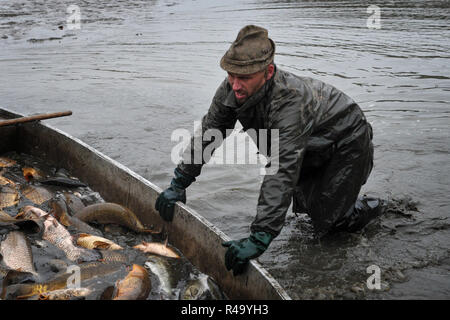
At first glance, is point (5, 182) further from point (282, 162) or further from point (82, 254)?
point (282, 162)

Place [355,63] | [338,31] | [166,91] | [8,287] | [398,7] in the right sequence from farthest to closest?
[398,7] → [338,31] → [355,63] → [166,91] → [8,287]

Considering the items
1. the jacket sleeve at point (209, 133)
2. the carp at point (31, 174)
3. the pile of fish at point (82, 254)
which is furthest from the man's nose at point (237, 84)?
the carp at point (31, 174)

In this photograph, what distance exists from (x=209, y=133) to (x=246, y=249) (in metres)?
1.29

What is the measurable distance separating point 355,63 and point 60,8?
1508cm

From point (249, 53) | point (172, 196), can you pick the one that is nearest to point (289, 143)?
point (249, 53)

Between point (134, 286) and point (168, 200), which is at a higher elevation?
point (168, 200)

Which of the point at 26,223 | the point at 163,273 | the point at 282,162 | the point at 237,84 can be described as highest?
the point at 237,84

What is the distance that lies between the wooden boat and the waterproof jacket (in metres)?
0.47

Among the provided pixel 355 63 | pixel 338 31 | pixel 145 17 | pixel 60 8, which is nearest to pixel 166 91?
pixel 355 63

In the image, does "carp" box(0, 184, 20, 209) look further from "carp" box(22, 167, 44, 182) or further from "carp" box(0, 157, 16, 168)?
"carp" box(0, 157, 16, 168)

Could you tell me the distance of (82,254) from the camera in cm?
448

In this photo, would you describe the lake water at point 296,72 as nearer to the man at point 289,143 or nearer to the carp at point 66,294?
the man at point 289,143
